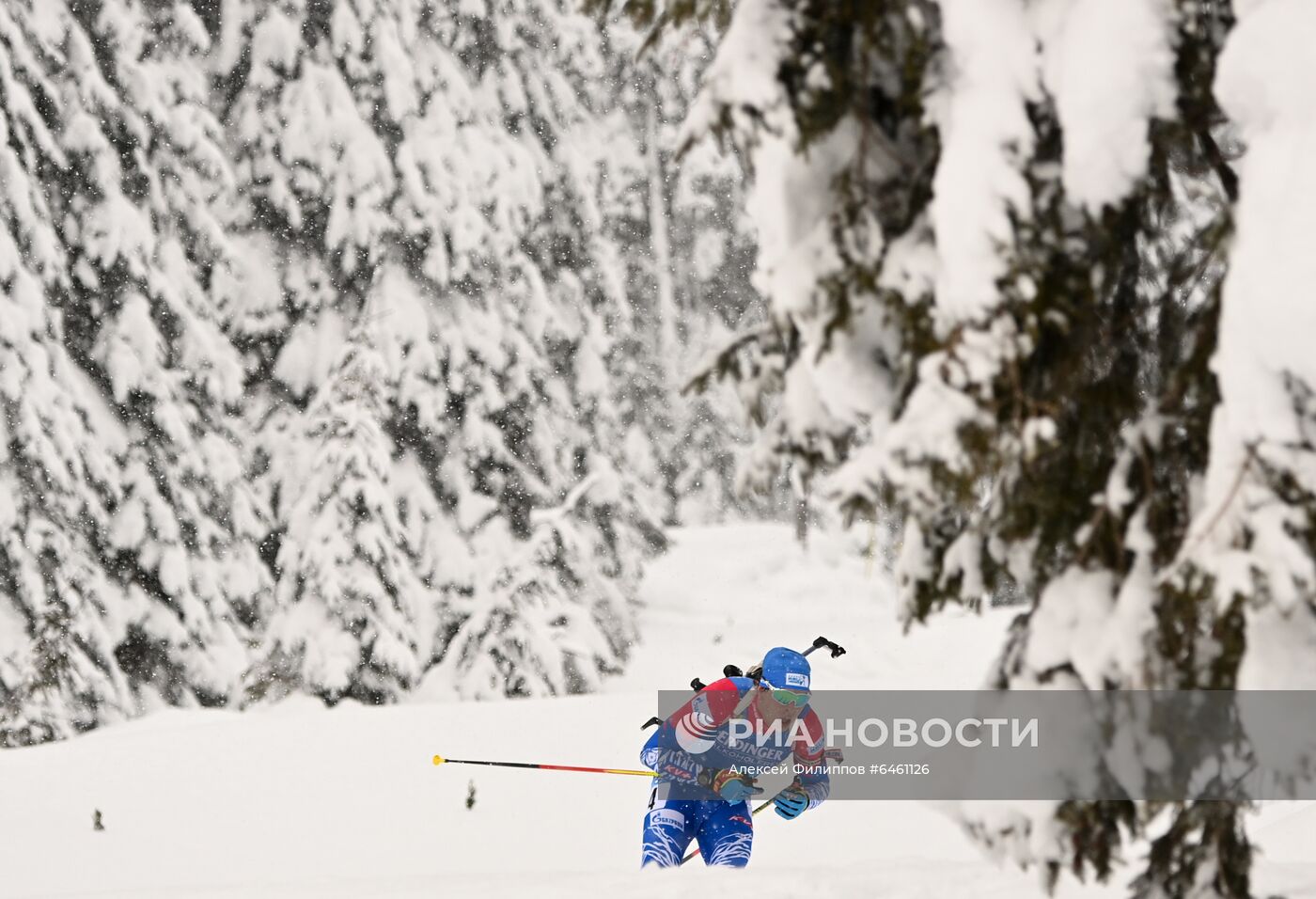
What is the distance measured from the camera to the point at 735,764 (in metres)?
7.25

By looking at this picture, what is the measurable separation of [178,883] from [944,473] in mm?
7003

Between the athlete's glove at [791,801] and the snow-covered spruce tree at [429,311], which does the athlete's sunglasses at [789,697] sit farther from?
the snow-covered spruce tree at [429,311]

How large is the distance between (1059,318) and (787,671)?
3.89 meters

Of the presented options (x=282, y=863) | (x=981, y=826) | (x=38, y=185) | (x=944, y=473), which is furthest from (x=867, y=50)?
(x=38, y=185)

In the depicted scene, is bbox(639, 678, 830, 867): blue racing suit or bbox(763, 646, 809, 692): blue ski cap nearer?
bbox(763, 646, 809, 692): blue ski cap

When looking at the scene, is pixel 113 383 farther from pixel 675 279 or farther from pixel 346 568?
pixel 675 279

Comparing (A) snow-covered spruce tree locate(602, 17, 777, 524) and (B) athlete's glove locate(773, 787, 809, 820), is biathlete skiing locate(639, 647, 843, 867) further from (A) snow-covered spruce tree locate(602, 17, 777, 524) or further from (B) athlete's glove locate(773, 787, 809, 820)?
(A) snow-covered spruce tree locate(602, 17, 777, 524)

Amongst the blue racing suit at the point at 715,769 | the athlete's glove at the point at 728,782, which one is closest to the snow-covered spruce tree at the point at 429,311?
the blue racing suit at the point at 715,769

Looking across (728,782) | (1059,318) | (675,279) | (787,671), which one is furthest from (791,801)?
(675,279)

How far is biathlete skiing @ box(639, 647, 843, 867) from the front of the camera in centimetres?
712

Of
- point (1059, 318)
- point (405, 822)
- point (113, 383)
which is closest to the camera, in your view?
point (1059, 318)

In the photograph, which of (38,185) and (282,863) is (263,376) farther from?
(282,863)

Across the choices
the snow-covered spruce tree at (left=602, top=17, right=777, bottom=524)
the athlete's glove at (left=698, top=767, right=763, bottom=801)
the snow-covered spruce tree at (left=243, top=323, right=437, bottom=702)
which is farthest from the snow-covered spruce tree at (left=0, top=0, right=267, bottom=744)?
the snow-covered spruce tree at (left=602, top=17, right=777, bottom=524)

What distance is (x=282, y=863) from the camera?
9086 millimetres
